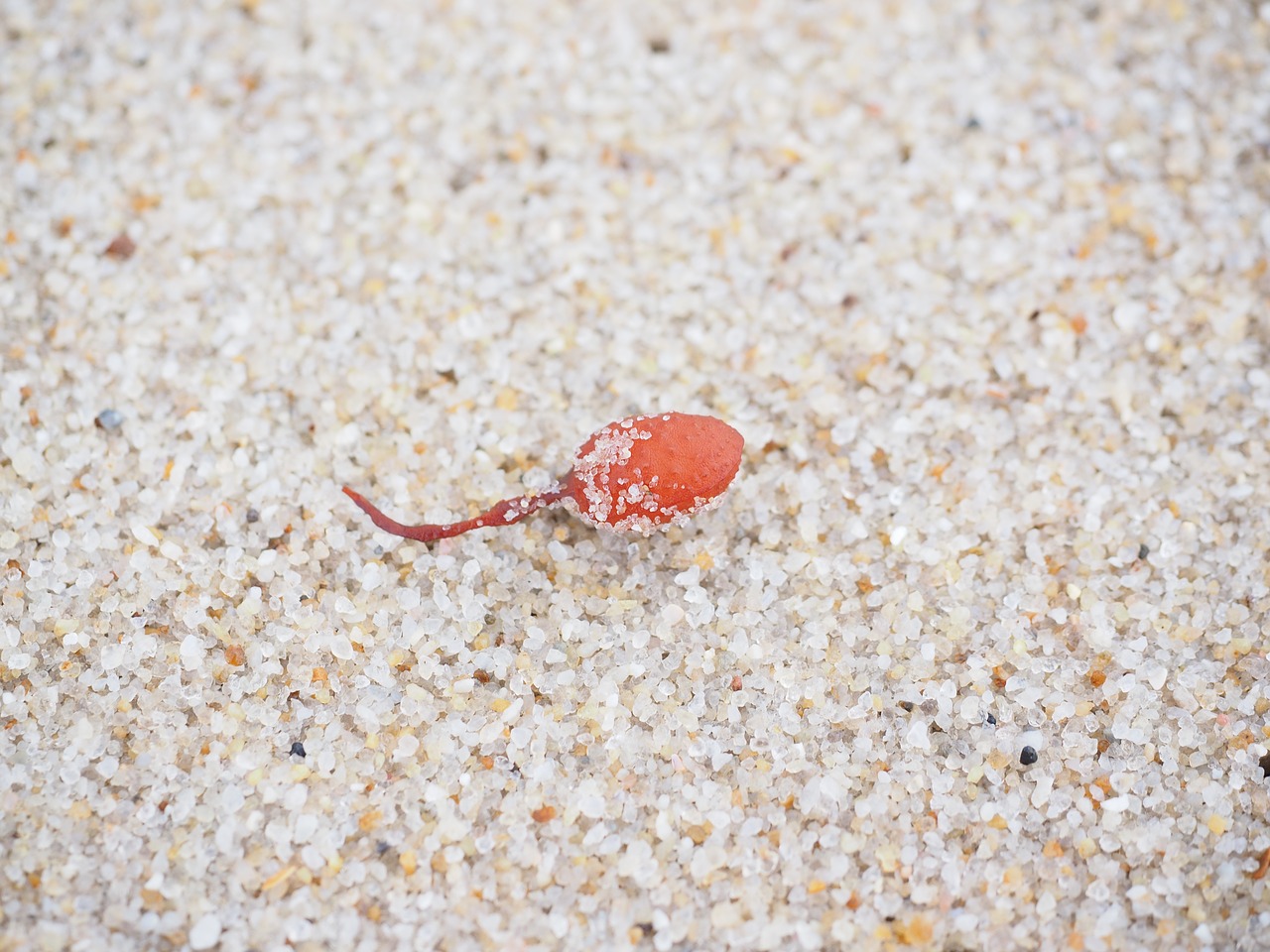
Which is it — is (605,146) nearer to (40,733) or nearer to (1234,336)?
(1234,336)

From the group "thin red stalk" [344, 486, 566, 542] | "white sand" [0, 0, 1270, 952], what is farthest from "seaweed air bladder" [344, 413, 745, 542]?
"white sand" [0, 0, 1270, 952]

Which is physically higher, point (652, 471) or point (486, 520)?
point (652, 471)

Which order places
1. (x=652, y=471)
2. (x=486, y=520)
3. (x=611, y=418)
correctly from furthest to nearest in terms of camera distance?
(x=611, y=418) < (x=486, y=520) < (x=652, y=471)

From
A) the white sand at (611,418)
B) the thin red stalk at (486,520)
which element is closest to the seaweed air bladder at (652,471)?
the thin red stalk at (486,520)

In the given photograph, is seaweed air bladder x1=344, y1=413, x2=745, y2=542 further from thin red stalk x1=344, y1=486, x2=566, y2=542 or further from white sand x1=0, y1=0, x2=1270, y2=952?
white sand x1=0, y1=0, x2=1270, y2=952

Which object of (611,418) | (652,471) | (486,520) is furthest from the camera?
(611,418)

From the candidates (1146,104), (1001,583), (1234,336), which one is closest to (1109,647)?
(1001,583)
